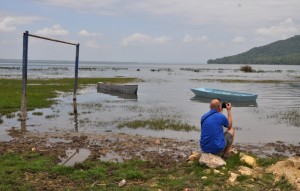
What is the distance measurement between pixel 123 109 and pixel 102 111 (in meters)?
1.90

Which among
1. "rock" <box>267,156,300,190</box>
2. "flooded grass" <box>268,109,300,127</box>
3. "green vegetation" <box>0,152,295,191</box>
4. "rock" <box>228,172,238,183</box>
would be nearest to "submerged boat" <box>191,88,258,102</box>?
"flooded grass" <box>268,109,300,127</box>

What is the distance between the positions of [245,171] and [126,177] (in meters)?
2.79

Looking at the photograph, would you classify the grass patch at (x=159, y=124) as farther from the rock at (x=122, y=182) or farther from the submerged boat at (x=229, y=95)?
the submerged boat at (x=229, y=95)

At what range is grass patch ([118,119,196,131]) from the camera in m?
18.6

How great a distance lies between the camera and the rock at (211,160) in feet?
31.6

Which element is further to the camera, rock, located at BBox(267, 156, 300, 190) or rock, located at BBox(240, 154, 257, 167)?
rock, located at BBox(240, 154, 257, 167)

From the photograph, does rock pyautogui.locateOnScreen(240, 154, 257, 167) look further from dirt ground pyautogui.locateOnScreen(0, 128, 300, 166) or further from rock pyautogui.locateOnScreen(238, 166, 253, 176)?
dirt ground pyautogui.locateOnScreen(0, 128, 300, 166)

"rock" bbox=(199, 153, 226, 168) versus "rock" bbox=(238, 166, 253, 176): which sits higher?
"rock" bbox=(199, 153, 226, 168)

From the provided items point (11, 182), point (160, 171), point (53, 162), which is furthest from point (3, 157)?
point (160, 171)

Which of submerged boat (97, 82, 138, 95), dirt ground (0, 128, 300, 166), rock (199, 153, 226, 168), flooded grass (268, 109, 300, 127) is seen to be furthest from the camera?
submerged boat (97, 82, 138, 95)

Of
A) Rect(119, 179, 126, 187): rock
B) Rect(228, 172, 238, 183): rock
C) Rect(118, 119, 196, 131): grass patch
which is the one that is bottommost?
Rect(118, 119, 196, 131): grass patch

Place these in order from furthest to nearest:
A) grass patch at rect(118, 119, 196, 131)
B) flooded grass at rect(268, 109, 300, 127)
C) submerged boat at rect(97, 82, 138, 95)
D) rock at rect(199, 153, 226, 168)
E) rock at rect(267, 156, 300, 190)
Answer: submerged boat at rect(97, 82, 138, 95) < flooded grass at rect(268, 109, 300, 127) < grass patch at rect(118, 119, 196, 131) < rock at rect(199, 153, 226, 168) < rock at rect(267, 156, 300, 190)

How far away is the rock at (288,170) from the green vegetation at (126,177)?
0.62 ft

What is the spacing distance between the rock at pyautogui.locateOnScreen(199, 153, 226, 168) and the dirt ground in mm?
1192
